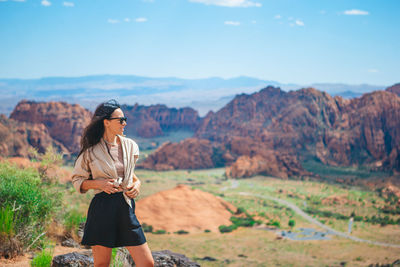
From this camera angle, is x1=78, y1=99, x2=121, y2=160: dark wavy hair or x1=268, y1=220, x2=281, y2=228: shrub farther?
x1=268, y1=220, x2=281, y2=228: shrub

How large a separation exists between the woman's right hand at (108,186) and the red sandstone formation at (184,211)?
16.9 metres

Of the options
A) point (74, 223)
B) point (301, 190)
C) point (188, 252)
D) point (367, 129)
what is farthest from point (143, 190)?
point (367, 129)

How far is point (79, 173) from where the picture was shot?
305cm

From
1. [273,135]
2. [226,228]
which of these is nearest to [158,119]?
[273,135]

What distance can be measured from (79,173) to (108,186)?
0.30 meters

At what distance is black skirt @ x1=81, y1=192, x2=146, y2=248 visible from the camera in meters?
3.02

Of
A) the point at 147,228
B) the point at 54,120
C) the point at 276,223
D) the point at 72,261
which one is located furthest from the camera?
the point at 54,120

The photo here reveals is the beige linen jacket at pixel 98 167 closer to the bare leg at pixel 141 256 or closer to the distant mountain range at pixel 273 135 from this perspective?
the bare leg at pixel 141 256

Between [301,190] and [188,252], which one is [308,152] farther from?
[188,252]

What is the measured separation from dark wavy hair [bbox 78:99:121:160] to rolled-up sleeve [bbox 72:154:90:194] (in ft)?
0.29

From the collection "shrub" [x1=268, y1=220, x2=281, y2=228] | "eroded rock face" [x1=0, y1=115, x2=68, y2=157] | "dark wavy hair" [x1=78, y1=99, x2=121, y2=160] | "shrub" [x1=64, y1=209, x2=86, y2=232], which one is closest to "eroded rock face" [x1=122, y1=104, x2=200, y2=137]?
"eroded rock face" [x1=0, y1=115, x2=68, y2=157]

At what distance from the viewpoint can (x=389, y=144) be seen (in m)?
54.0

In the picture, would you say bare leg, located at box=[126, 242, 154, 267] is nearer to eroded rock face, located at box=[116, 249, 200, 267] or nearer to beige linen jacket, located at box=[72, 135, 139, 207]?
beige linen jacket, located at box=[72, 135, 139, 207]

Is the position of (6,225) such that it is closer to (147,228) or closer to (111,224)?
(111,224)
